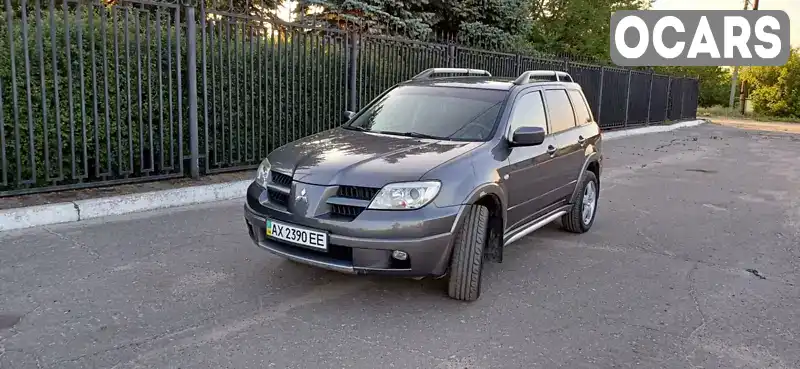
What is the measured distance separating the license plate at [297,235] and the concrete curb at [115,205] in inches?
125

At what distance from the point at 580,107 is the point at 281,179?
12.1 feet

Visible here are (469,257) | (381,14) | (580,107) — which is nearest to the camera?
(469,257)

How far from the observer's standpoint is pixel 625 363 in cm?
354

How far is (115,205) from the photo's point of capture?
21.9 feet

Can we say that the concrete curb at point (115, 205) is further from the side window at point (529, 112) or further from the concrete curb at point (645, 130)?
the concrete curb at point (645, 130)

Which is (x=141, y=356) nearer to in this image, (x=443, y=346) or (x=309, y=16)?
(x=443, y=346)

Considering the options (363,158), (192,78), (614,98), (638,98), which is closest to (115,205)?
(192,78)

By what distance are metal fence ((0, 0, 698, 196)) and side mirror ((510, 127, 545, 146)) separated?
4.90 m

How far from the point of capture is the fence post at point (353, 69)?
1005 cm

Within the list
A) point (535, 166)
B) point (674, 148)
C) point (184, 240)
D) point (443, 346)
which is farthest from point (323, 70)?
point (674, 148)

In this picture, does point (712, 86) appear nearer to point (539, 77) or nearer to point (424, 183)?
point (539, 77)

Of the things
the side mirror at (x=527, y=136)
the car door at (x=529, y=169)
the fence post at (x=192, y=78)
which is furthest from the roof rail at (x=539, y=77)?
the fence post at (x=192, y=78)

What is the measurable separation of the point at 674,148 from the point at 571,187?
12.3m

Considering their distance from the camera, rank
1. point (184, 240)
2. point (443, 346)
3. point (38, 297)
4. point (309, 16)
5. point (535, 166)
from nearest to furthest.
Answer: point (443, 346), point (38, 297), point (535, 166), point (184, 240), point (309, 16)
